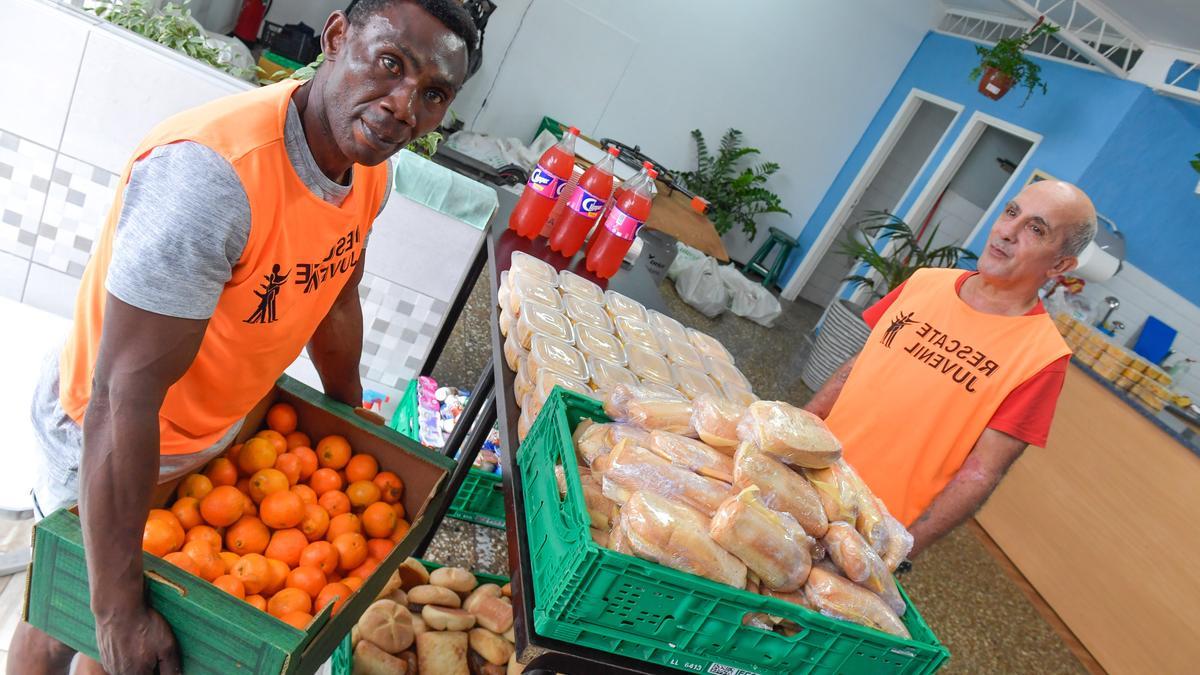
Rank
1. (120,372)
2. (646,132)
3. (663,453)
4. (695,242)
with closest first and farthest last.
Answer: (120,372) → (663,453) → (695,242) → (646,132)

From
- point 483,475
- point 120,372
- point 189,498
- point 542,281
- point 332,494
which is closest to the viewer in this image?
point 120,372

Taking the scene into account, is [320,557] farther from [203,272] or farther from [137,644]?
[203,272]

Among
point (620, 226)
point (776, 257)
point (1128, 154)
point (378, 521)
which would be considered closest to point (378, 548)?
point (378, 521)

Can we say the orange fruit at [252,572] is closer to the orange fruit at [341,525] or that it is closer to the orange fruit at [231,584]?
the orange fruit at [231,584]

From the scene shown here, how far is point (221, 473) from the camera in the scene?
1412mm

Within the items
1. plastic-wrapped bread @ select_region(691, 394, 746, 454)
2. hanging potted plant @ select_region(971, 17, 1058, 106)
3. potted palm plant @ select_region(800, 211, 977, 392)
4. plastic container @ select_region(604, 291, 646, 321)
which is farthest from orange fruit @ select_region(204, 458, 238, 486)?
hanging potted plant @ select_region(971, 17, 1058, 106)

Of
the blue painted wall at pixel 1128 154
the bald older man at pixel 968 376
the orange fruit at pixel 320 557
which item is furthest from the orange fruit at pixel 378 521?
the blue painted wall at pixel 1128 154

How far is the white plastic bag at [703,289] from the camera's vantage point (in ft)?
21.4

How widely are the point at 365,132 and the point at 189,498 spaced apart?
31.5 inches

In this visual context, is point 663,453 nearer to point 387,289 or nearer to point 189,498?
point 189,498

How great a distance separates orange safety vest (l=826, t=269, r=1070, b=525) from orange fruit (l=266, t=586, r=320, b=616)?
5.30 ft

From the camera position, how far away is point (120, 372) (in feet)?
3.13

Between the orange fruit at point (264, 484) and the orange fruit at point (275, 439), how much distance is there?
0.07m

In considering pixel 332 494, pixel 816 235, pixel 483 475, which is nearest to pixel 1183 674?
pixel 483 475
